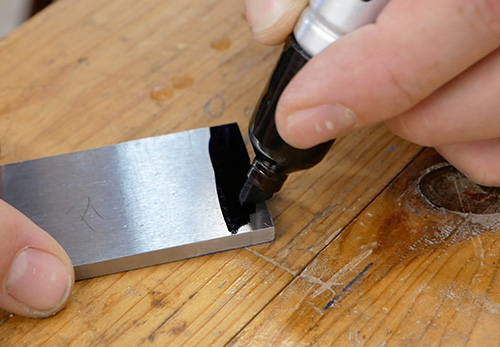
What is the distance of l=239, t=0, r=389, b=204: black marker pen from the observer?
46 centimetres

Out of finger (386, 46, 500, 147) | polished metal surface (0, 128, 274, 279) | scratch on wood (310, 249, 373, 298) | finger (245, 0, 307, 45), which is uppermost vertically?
finger (245, 0, 307, 45)

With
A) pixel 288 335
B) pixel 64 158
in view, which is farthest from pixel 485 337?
pixel 64 158

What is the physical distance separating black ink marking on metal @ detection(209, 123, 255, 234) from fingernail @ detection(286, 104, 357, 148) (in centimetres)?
12

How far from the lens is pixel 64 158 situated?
2.12 feet

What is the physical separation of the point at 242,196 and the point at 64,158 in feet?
0.66

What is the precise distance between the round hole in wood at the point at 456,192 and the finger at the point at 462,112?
0.31 feet

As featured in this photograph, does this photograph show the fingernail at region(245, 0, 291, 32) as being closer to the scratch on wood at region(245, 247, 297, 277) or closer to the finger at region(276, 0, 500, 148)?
the finger at region(276, 0, 500, 148)

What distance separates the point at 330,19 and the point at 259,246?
229 millimetres

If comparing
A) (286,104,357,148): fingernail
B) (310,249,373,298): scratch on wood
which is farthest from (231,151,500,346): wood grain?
(286,104,357,148): fingernail

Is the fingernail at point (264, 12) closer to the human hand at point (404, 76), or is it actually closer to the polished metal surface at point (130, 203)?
the human hand at point (404, 76)

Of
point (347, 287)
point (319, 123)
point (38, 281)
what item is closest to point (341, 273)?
point (347, 287)

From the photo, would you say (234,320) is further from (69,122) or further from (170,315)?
(69,122)

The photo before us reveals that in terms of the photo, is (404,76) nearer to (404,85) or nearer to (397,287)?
(404,85)

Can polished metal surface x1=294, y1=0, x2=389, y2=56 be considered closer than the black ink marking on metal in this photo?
Yes
